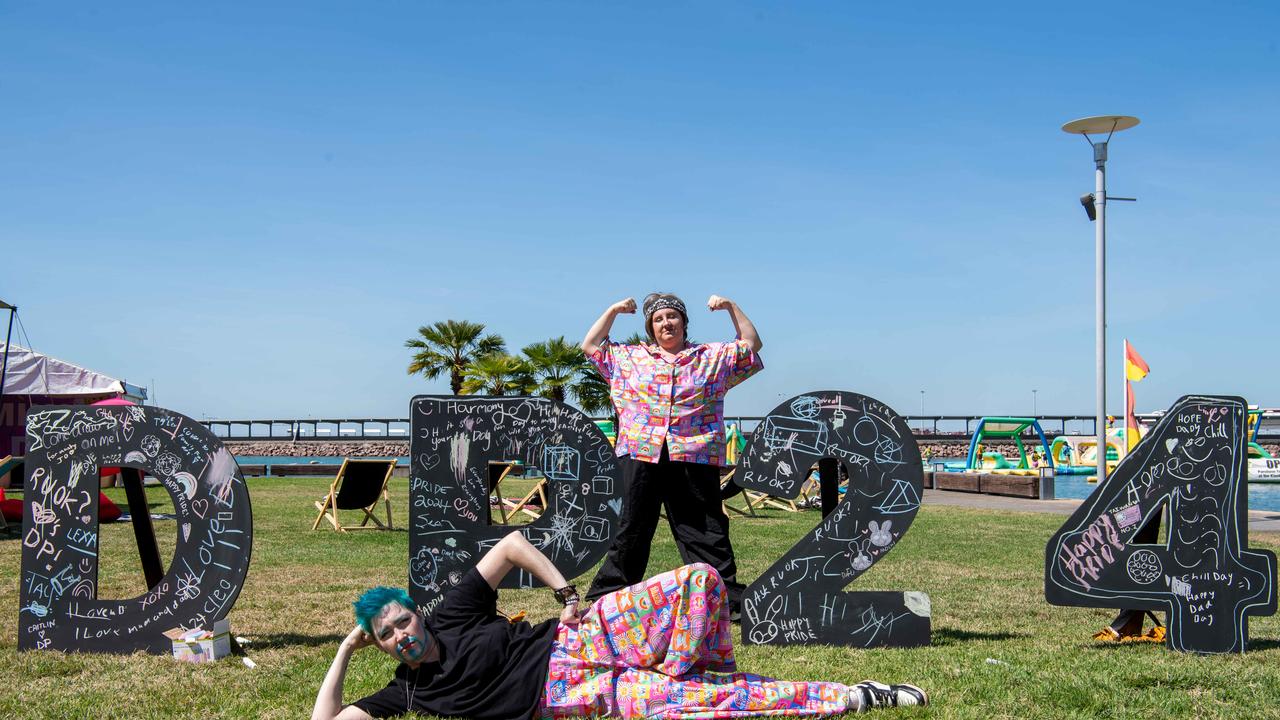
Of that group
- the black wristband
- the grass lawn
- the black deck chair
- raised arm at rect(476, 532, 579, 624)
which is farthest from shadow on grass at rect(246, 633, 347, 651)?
the black deck chair

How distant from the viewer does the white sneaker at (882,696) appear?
3.68 m

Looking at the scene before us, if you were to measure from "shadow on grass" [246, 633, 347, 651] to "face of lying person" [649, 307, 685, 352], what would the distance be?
2.19 metres

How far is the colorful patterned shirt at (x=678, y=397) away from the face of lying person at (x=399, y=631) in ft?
6.89

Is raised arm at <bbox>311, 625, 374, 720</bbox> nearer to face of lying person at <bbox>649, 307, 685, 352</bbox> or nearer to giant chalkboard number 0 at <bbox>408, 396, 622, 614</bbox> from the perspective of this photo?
giant chalkboard number 0 at <bbox>408, 396, 622, 614</bbox>

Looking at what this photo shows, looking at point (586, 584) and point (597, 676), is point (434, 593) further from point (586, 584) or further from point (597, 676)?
point (586, 584)

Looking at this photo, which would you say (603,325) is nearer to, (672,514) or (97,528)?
(672,514)

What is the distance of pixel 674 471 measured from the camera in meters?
5.41

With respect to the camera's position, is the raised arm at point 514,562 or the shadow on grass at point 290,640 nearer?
the raised arm at point 514,562

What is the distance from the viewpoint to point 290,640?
17.3ft

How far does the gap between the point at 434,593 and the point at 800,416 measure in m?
2.04

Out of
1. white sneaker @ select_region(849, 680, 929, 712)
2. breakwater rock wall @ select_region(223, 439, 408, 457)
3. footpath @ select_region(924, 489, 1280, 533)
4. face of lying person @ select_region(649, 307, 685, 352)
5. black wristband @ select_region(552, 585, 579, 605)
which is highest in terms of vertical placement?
face of lying person @ select_region(649, 307, 685, 352)

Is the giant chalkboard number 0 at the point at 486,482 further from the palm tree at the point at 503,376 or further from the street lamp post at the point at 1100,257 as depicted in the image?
the palm tree at the point at 503,376

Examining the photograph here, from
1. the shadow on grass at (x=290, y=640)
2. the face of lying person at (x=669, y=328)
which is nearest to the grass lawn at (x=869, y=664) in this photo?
the shadow on grass at (x=290, y=640)

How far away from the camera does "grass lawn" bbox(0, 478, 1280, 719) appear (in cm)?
396
